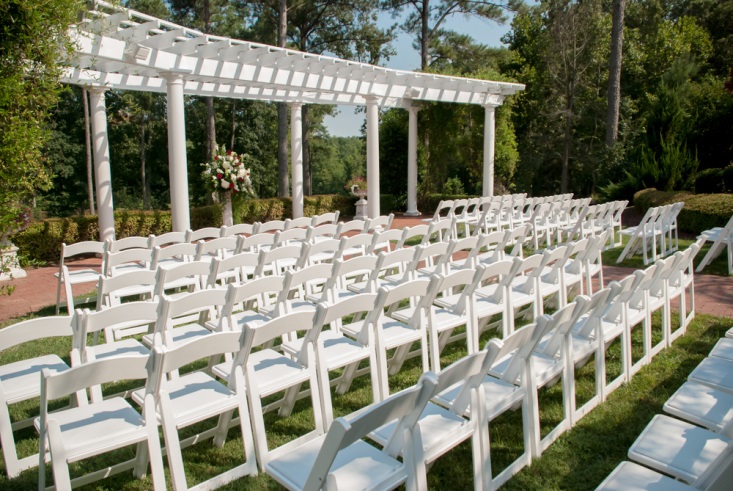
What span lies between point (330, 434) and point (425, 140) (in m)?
18.0

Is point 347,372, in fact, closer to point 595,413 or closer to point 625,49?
point 595,413

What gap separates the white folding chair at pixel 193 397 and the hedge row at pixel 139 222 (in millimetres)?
8535

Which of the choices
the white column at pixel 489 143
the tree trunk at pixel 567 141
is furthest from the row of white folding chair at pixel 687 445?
the tree trunk at pixel 567 141

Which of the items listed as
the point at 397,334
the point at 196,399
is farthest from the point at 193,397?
the point at 397,334

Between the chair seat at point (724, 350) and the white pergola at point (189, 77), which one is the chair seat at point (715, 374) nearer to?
the chair seat at point (724, 350)

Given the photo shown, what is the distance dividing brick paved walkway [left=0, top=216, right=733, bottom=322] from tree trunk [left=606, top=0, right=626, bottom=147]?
11.5 metres

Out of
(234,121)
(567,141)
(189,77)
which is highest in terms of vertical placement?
(234,121)

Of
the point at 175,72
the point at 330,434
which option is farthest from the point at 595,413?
the point at 175,72

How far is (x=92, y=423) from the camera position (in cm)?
257

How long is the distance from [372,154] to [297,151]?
78.0 inches

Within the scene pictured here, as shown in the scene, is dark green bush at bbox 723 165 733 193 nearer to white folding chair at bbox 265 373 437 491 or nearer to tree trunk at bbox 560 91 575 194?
tree trunk at bbox 560 91 575 194

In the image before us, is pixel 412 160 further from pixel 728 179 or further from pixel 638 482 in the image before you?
Result: pixel 638 482

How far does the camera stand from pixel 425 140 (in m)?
19.2

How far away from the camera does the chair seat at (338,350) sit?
133 inches
